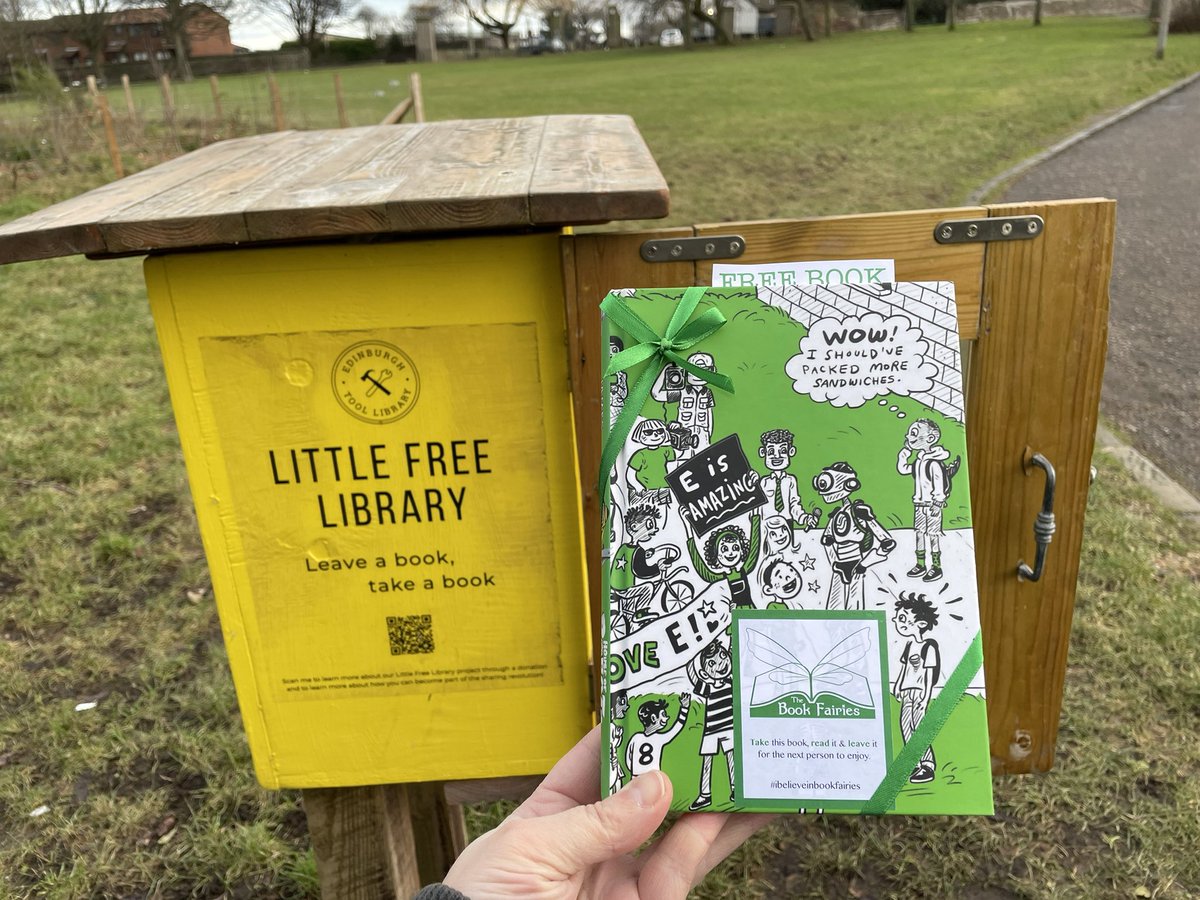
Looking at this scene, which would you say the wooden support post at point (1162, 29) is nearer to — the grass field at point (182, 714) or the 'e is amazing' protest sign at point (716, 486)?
the grass field at point (182, 714)

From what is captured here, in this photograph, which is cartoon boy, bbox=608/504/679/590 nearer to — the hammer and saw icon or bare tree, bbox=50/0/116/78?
the hammer and saw icon

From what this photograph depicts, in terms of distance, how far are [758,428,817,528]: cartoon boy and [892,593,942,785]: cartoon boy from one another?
0.52 feet

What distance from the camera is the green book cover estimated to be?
3.73 ft

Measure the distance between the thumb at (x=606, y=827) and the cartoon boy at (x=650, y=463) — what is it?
33cm

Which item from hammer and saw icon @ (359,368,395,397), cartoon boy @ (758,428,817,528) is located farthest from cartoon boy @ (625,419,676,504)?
hammer and saw icon @ (359,368,395,397)

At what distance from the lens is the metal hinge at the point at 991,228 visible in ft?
4.30

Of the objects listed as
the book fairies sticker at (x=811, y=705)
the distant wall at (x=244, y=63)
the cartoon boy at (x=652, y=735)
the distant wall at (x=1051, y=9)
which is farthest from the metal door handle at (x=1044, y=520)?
the distant wall at (x=244, y=63)

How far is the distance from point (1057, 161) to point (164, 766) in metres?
9.48

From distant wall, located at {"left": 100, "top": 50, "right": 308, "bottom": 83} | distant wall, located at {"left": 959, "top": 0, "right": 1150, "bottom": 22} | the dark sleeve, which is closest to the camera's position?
the dark sleeve

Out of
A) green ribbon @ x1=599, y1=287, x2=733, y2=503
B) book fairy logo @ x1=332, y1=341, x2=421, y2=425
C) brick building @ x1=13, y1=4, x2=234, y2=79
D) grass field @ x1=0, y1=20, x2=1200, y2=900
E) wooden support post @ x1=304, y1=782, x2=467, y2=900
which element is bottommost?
grass field @ x1=0, y1=20, x2=1200, y2=900

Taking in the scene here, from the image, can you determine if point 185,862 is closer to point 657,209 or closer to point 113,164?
point 657,209

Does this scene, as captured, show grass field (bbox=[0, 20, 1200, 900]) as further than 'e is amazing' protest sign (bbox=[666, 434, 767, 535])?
Yes

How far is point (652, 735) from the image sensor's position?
1.14 meters

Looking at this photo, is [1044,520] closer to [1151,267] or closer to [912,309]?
[912,309]
